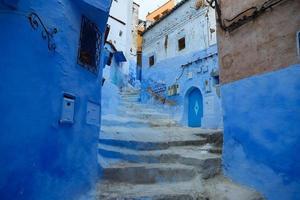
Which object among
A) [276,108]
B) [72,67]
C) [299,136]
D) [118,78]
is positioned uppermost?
[118,78]

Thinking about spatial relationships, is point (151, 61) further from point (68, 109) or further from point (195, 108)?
point (68, 109)

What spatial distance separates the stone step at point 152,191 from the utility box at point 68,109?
130cm

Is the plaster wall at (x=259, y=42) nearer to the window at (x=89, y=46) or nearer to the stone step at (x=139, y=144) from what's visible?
the stone step at (x=139, y=144)

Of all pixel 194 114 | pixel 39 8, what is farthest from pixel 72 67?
pixel 194 114

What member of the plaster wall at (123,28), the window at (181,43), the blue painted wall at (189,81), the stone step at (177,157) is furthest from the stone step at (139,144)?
the plaster wall at (123,28)

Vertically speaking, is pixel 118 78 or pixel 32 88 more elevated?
pixel 118 78

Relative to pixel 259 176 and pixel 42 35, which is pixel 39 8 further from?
pixel 259 176

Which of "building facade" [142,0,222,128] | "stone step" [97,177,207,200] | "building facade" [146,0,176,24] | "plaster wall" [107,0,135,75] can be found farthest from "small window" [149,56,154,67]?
"stone step" [97,177,207,200]

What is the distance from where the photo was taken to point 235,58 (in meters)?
4.88

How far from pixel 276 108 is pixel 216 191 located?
1.69 m

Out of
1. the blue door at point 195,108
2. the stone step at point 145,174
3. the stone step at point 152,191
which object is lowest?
the stone step at point 152,191

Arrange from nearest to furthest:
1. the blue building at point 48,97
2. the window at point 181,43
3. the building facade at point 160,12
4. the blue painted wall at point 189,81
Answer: the blue building at point 48,97 → the blue painted wall at point 189,81 → the window at point 181,43 → the building facade at point 160,12

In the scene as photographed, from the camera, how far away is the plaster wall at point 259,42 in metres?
3.82

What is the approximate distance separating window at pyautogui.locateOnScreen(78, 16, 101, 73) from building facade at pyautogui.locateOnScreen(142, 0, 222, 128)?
7.11 meters
